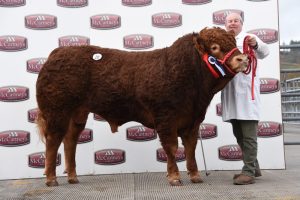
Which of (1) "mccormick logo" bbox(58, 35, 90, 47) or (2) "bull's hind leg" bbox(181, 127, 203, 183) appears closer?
(2) "bull's hind leg" bbox(181, 127, 203, 183)

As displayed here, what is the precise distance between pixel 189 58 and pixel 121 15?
1.41 metres

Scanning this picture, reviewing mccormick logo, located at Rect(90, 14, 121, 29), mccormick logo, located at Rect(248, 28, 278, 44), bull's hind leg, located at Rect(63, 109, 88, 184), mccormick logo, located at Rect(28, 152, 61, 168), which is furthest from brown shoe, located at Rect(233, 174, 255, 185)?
mccormick logo, located at Rect(90, 14, 121, 29)

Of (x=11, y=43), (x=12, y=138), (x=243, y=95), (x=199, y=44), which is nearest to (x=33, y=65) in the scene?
(x=11, y=43)

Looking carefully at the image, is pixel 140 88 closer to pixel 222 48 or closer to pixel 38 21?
pixel 222 48

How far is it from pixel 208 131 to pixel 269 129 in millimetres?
724

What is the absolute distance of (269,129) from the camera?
199 inches

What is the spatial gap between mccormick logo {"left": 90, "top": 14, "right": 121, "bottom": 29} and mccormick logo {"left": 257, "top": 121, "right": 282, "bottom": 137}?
2.08 meters

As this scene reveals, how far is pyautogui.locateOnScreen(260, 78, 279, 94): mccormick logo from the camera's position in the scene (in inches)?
197

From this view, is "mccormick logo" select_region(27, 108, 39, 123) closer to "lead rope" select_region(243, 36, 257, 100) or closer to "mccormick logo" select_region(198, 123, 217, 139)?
"mccormick logo" select_region(198, 123, 217, 139)

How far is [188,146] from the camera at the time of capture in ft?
13.8

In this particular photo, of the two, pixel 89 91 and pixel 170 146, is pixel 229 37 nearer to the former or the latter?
pixel 170 146

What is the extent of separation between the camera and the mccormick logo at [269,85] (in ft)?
16.4

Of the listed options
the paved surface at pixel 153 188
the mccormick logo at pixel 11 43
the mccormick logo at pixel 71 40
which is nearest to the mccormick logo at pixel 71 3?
the mccormick logo at pixel 71 40

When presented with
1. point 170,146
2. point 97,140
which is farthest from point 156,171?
point 170,146
